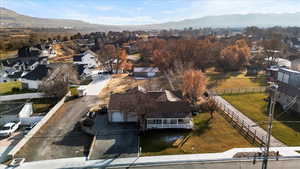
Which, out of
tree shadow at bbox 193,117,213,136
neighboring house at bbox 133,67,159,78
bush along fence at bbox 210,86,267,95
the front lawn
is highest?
neighboring house at bbox 133,67,159,78

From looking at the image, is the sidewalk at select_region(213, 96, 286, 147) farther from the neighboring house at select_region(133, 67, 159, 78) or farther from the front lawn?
the neighboring house at select_region(133, 67, 159, 78)

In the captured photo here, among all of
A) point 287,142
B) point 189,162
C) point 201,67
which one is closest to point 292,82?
point 287,142

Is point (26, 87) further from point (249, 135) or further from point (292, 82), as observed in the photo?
point (292, 82)

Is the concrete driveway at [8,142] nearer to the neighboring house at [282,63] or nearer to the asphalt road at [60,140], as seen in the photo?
the asphalt road at [60,140]

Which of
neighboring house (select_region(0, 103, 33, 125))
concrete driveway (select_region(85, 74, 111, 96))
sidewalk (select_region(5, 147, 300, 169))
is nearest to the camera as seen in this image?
sidewalk (select_region(5, 147, 300, 169))

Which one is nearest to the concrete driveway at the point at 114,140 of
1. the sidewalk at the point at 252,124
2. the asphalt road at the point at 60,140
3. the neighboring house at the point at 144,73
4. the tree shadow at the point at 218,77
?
the asphalt road at the point at 60,140

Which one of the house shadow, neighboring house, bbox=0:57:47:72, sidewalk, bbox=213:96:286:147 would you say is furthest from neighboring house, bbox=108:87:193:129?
neighboring house, bbox=0:57:47:72

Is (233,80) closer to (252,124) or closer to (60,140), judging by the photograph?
(252,124)
